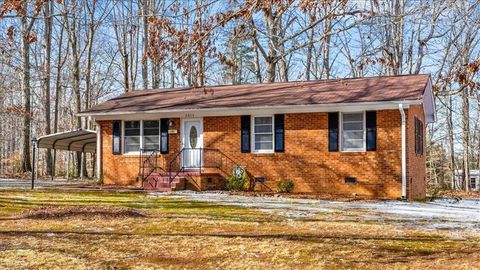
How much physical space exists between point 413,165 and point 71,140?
1394 cm

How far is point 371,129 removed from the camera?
16.0 m

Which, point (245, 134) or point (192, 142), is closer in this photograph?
point (245, 134)

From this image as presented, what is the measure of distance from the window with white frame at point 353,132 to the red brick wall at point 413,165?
4.56 feet

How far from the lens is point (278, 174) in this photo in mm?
17141

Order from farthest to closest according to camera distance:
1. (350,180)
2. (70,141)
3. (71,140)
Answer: (70,141)
(71,140)
(350,180)

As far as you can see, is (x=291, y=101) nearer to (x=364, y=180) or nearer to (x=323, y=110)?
(x=323, y=110)

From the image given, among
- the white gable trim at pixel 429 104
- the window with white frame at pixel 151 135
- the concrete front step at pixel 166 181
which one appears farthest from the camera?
the window with white frame at pixel 151 135

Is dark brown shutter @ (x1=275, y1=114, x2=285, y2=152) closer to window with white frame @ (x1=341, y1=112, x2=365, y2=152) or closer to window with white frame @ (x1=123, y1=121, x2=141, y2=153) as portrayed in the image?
window with white frame @ (x1=341, y1=112, x2=365, y2=152)

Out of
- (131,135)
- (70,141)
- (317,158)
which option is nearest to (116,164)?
(131,135)

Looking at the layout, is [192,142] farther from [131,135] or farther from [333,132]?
[333,132]

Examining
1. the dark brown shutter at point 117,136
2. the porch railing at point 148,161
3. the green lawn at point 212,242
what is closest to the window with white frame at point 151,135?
the porch railing at point 148,161

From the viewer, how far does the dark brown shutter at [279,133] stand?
56.2 ft

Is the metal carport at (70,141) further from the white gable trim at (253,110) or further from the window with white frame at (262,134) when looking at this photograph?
the window with white frame at (262,134)

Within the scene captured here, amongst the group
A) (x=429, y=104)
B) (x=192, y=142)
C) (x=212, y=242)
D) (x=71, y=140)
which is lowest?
(x=212, y=242)
